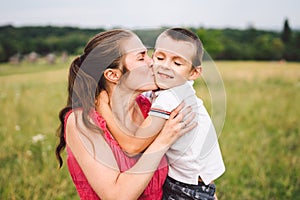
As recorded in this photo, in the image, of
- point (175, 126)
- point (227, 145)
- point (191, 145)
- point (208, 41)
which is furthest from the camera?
point (208, 41)

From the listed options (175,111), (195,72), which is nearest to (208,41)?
(195,72)

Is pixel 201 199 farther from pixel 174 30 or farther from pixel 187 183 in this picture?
pixel 174 30

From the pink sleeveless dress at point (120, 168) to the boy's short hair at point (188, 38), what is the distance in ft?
0.81

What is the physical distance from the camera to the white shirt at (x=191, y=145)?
121 centimetres

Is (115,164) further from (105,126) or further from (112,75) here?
(112,75)

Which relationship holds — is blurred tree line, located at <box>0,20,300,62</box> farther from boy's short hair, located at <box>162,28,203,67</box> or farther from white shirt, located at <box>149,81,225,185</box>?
white shirt, located at <box>149,81,225,185</box>

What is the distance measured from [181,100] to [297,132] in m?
3.31

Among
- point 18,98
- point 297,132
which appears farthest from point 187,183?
point 18,98

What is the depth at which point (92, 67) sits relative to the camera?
1.23 metres

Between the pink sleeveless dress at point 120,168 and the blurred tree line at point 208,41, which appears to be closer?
the pink sleeveless dress at point 120,168

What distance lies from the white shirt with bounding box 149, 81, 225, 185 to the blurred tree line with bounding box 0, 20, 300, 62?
225mm

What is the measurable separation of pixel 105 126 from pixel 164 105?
23 centimetres

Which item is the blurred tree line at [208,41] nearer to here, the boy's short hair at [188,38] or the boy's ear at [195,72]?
the boy's short hair at [188,38]

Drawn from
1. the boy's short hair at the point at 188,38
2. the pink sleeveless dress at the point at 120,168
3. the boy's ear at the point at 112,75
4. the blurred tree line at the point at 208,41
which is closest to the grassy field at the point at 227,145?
the blurred tree line at the point at 208,41
